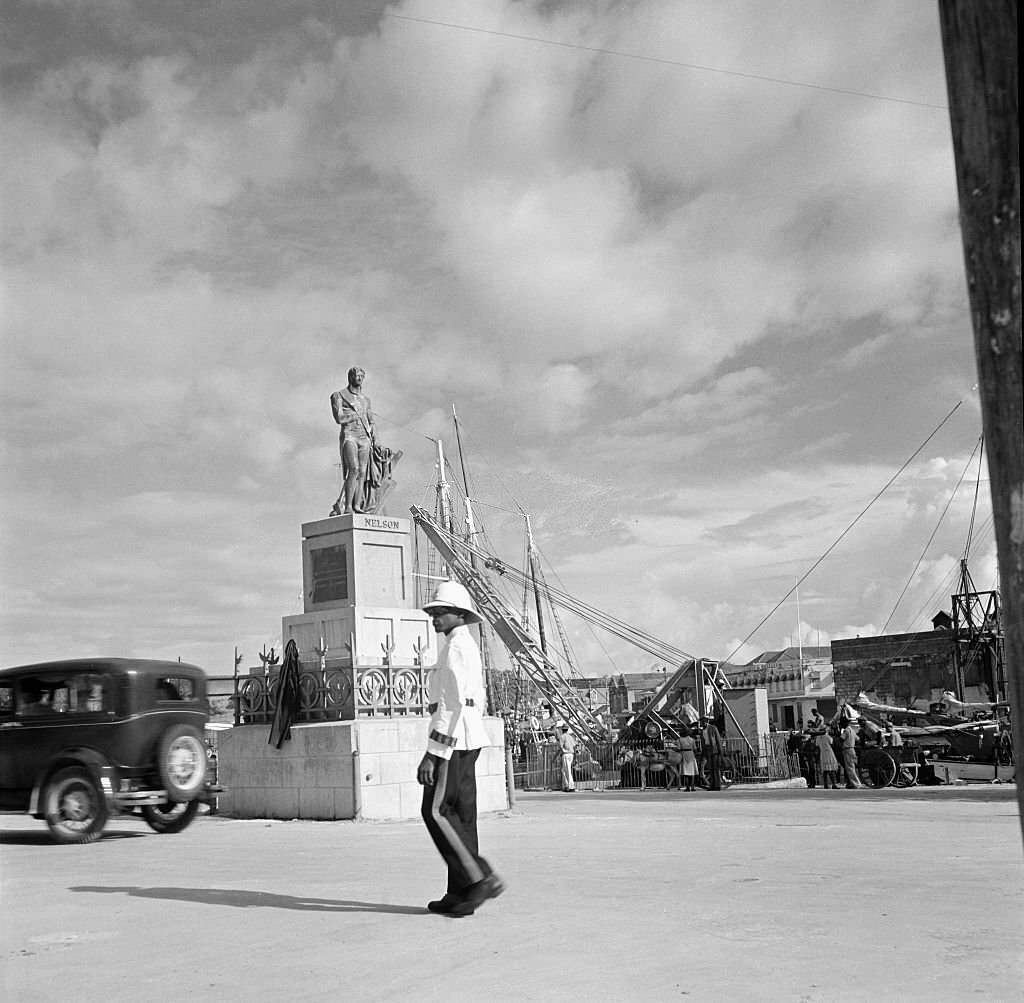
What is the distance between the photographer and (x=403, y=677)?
52.9 ft

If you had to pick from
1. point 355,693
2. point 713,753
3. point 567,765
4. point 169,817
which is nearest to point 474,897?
point 169,817

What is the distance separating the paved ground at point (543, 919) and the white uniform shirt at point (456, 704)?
0.96 m

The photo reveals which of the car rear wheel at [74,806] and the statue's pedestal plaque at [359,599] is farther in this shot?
the statue's pedestal plaque at [359,599]

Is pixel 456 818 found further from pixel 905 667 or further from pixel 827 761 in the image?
pixel 905 667

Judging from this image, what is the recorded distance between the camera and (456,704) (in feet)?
23.8

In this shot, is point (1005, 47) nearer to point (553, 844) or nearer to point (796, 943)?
point (796, 943)

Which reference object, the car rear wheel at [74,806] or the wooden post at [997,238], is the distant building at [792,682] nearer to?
the car rear wheel at [74,806]

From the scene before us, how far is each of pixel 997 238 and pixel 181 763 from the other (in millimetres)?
11755

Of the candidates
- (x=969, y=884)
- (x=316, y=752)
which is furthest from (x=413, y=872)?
(x=316, y=752)

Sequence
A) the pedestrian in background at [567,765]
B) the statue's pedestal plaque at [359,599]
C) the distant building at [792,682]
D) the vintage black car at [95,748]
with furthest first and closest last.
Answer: the distant building at [792,682]
the pedestrian in background at [567,765]
the statue's pedestal plaque at [359,599]
the vintage black car at [95,748]

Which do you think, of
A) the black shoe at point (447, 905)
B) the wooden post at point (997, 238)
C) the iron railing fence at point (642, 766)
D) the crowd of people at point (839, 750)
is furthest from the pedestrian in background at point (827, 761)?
the wooden post at point (997, 238)

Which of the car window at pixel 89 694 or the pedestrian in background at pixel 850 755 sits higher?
the car window at pixel 89 694

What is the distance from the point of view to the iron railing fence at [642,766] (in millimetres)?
27078

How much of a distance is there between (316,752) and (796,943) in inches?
404
